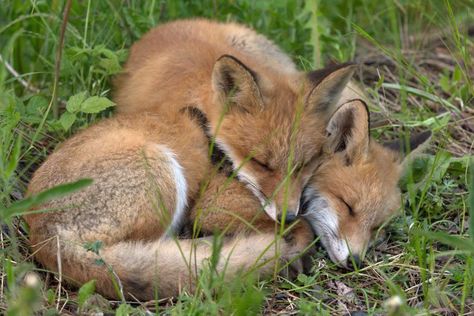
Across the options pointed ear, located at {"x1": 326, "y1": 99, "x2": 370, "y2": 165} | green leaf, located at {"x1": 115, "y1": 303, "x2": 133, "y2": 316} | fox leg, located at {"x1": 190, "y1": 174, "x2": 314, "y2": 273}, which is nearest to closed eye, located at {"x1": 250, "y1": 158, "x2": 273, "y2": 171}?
fox leg, located at {"x1": 190, "y1": 174, "x2": 314, "y2": 273}

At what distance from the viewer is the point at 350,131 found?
4238 mm

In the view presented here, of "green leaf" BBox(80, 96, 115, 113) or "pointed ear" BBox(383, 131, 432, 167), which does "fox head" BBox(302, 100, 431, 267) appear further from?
"green leaf" BBox(80, 96, 115, 113)

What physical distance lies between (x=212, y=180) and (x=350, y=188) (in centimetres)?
78

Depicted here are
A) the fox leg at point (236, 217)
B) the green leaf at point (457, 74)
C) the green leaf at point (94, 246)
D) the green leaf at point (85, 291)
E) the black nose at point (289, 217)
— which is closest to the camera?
the green leaf at point (85, 291)

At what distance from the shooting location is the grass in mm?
3428

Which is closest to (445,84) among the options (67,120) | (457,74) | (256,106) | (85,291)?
(457,74)

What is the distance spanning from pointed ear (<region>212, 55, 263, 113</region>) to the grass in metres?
0.70

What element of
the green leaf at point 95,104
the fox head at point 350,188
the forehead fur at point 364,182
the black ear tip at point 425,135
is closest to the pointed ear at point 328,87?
the fox head at point 350,188

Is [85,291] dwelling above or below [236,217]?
above

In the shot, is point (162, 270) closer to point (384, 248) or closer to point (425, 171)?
point (384, 248)

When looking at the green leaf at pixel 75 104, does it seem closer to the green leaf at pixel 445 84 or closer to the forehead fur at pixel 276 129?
the forehead fur at pixel 276 129

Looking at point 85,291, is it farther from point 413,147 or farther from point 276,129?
point 413,147

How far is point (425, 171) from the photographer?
15.3 feet

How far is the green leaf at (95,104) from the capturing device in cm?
430
